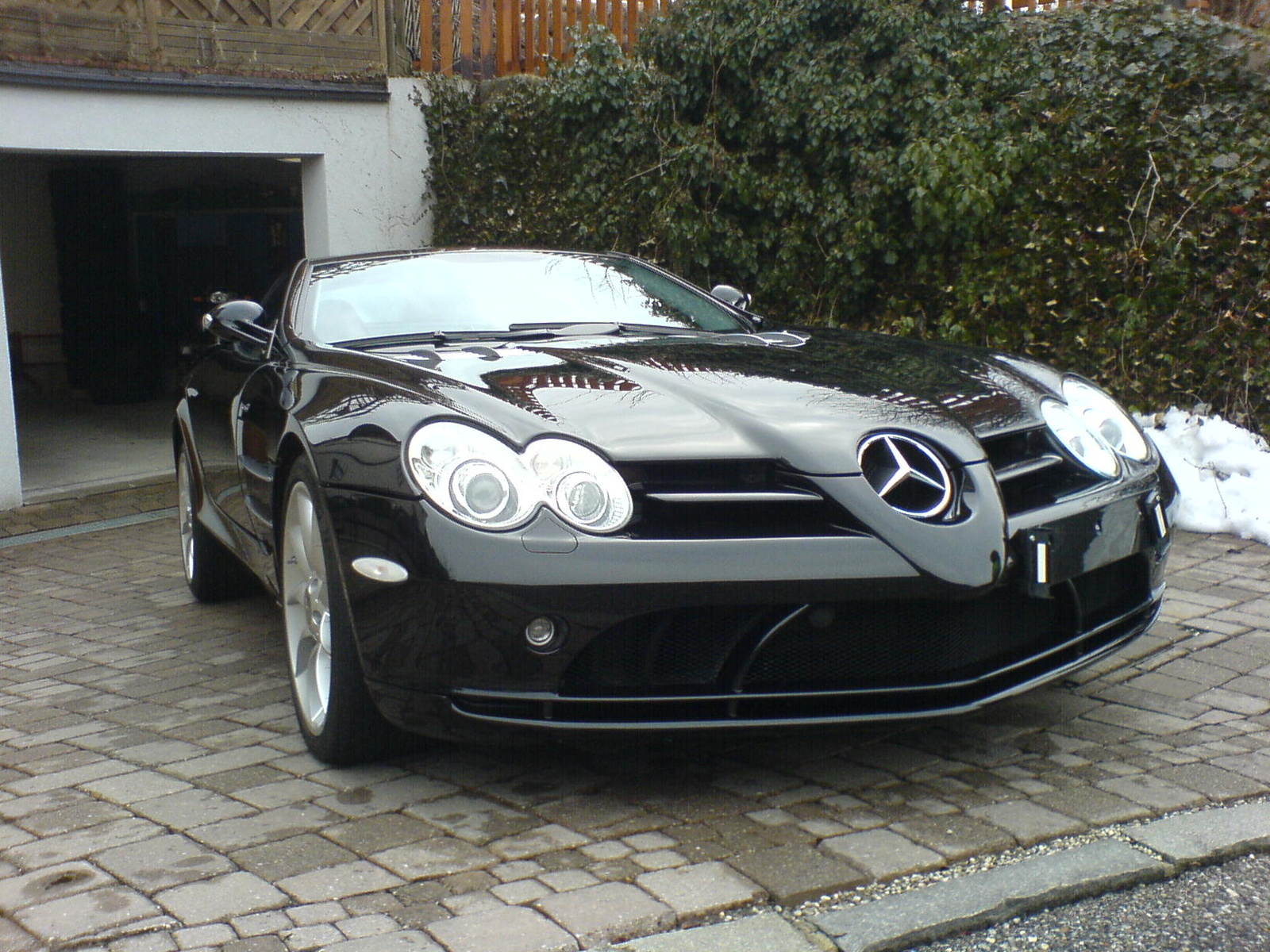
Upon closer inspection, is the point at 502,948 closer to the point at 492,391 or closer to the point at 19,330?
the point at 492,391

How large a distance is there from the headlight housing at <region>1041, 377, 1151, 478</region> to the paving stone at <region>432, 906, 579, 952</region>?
5.76ft

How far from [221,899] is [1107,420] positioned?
2542 mm

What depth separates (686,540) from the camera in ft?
8.88

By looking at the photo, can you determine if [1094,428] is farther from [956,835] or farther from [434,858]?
[434,858]

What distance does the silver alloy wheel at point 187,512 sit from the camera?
5.41 m

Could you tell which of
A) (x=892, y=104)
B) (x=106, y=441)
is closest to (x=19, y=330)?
(x=106, y=441)

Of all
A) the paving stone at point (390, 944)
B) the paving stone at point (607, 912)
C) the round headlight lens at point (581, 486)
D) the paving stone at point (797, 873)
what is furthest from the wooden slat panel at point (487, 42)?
the paving stone at point (390, 944)

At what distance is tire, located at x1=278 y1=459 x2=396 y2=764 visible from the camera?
304cm

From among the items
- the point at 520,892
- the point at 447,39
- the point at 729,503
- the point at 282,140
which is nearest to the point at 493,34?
the point at 447,39

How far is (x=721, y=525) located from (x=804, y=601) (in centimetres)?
23

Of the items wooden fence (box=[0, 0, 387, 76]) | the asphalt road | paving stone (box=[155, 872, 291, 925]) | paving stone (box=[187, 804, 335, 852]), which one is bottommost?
the asphalt road

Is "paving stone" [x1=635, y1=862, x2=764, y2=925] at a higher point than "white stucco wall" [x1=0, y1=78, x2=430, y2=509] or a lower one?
lower

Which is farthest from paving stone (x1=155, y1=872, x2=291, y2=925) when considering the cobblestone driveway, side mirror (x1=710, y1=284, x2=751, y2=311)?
side mirror (x1=710, y1=284, x2=751, y2=311)

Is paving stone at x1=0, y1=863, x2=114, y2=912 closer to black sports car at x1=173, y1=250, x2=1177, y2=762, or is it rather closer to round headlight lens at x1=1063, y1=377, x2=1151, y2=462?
black sports car at x1=173, y1=250, x2=1177, y2=762
